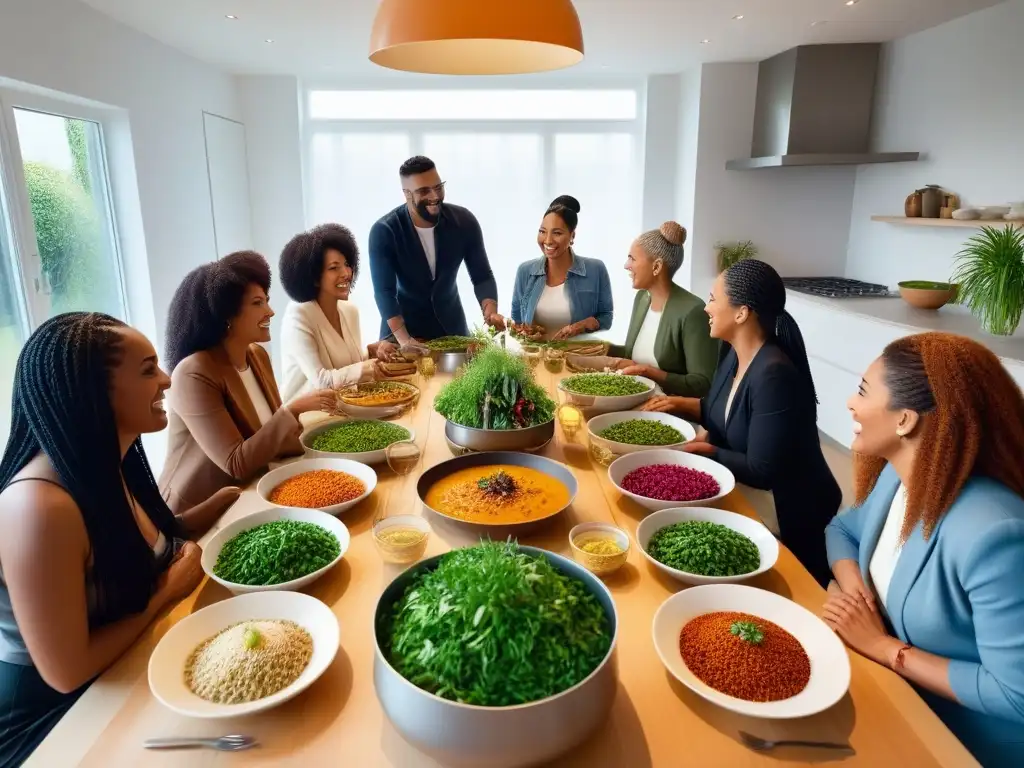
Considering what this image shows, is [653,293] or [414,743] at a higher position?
[653,293]

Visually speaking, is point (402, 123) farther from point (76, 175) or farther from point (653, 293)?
point (653, 293)

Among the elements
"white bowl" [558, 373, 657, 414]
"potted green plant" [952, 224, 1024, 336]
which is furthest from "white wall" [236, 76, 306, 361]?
"potted green plant" [952, 224, 1024, 336]

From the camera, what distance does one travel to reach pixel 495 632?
97cm

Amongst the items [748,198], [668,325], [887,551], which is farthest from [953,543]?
[748,198]

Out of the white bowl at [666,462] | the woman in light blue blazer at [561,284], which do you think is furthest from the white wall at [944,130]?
the white bowl at [666,462]

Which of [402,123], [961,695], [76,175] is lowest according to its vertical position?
[961,695]

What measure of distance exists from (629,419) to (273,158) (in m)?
5.59

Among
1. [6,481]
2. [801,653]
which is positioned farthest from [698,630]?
[6,481]

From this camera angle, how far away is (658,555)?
4.86 feet

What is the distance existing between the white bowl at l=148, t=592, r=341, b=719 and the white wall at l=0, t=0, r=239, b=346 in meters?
3.41

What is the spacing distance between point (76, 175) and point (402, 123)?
10.2 ft

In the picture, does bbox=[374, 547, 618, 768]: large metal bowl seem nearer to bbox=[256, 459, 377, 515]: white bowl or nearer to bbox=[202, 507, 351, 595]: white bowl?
bbox=[202, 507, 351, 595]: white bowl

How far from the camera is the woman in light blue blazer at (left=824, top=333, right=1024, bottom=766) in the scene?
1.18 metres

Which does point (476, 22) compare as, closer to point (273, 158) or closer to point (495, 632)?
point (495, 632)
